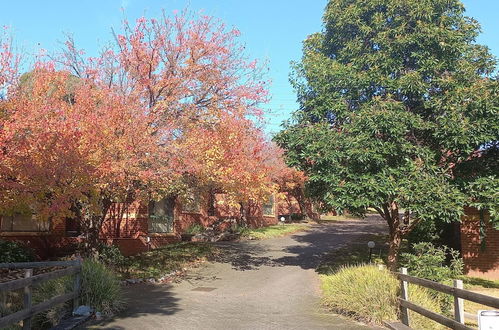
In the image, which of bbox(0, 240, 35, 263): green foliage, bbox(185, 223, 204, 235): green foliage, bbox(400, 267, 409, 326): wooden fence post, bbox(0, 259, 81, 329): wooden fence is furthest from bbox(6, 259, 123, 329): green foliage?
bbox(185, 223, 204, 235): green foliage

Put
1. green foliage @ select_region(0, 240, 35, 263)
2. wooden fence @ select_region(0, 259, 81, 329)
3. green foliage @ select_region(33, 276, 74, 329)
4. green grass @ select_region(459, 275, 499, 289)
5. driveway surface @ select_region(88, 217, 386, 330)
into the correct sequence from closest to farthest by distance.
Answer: wooden fence @ select_region(0, 259, 81, 329) < green foliage @ select_region(33, 276, 74, 329) < driveway surface @ select_region(88, 217, 386, 330) < green foliage @ select_region(0, 240, 35, 263) < green grass @ select_region(459, 275, 499, 289)

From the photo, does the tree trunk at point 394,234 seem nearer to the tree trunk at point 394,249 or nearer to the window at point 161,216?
the tree trunk at point 394,249

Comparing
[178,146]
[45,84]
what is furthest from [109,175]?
[45,84]

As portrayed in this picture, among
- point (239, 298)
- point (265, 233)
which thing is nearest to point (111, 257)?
point (239, 298)

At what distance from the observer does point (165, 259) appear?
16.8 metres

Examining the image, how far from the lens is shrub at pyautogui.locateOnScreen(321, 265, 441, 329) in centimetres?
811

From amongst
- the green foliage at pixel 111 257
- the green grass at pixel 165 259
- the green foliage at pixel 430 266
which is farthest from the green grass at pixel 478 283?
the green foliage at pixel 111 257

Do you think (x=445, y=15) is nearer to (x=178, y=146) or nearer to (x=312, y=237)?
(x=178, y=146)

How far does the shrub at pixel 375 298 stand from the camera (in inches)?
319

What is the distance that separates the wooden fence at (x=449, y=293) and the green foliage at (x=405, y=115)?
288 centimetres

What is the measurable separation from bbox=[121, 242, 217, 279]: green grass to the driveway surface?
0.84 meters

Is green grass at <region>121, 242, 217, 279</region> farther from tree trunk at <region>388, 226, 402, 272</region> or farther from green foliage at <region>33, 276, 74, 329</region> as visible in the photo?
tree trunk at <region>388, 226, 402, 272</region>

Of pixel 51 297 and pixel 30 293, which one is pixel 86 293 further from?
pixel 30 293

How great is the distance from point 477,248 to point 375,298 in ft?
28.4
